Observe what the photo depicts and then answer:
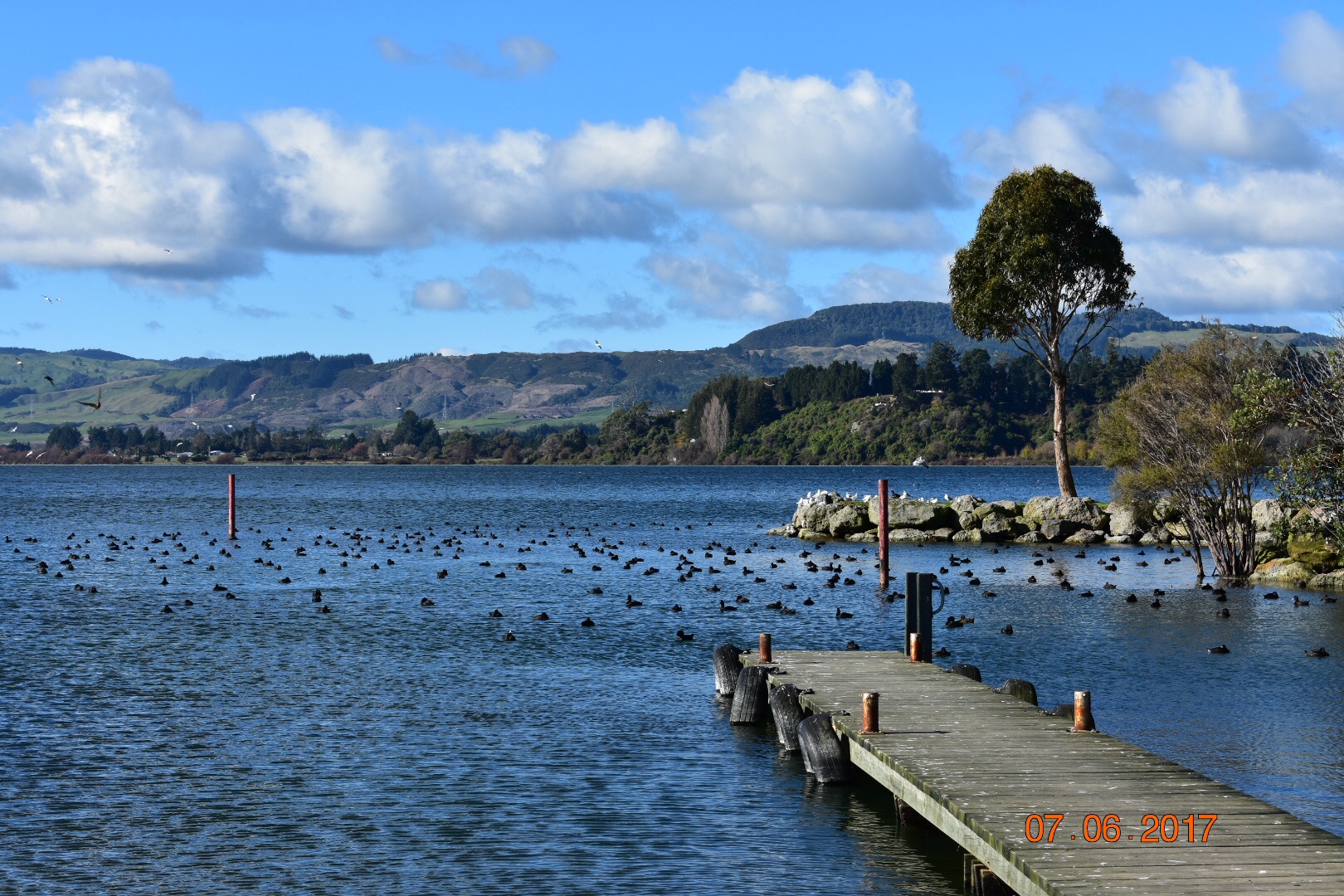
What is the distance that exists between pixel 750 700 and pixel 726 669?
294 cm

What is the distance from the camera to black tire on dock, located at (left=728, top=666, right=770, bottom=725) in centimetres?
2483

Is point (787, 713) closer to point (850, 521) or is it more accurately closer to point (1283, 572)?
point (1283, 572)

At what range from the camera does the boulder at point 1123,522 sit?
64.8m

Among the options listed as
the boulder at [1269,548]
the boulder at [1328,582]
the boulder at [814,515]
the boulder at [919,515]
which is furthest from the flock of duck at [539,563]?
the boulder at [919,515]

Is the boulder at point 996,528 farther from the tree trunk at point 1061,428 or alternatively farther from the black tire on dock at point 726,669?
the black tire on dock at point 726,669

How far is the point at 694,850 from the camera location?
17297 millimetres

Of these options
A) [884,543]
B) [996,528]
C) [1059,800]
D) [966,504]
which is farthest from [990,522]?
[1059,800]

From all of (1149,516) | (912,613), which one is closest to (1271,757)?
(912,613)

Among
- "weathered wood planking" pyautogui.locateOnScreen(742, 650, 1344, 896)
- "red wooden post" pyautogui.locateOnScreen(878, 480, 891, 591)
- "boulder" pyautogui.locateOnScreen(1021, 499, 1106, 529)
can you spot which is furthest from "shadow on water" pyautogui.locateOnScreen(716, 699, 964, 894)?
"boulder" pyautogui.locateOnScreen(1021, 499, 1106, 529)

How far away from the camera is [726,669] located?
27.8 meters

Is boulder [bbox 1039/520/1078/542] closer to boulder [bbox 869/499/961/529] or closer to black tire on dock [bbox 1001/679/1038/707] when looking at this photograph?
boulder [bbox 869/499/961/529]

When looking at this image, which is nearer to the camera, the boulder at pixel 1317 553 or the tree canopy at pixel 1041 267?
the boulder at pixel 1317 553

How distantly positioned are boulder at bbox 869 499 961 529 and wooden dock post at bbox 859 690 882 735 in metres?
52.3

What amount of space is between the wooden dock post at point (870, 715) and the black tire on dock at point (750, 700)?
17.9 feet
